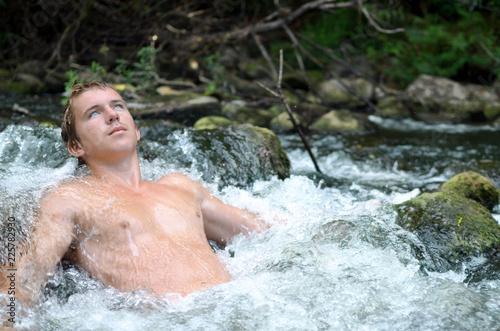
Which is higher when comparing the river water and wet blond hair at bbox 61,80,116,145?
wet blond hair at bbox 61,80,116,145

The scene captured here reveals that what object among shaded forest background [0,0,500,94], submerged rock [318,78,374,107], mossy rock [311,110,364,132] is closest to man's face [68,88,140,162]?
shaded forest background [0,0,500,94]

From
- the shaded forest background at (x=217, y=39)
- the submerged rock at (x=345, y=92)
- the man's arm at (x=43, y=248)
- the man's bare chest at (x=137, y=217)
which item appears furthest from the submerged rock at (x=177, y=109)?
the man's arm at (x=43, y=248)

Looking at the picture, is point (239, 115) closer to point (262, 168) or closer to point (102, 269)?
point (262, 168)

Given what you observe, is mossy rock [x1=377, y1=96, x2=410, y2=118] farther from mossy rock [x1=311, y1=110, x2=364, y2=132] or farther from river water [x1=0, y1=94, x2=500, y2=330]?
river water [x1=0, y1=94, x2=500, y2=330]

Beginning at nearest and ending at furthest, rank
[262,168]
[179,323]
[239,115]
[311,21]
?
[179,323] < [262,168] < [239,115] < [311,21]

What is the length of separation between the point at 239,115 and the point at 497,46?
6.71 meters

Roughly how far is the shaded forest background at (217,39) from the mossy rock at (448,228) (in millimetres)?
4872

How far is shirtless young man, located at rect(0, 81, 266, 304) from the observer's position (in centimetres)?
246

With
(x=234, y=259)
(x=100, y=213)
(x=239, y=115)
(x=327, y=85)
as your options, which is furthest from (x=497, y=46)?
(x=100, y=213)

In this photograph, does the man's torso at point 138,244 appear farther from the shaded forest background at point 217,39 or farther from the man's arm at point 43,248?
the shaded forest background at point 217,39

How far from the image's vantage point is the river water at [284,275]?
2375mm

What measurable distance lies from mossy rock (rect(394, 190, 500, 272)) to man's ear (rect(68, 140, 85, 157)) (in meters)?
2.13

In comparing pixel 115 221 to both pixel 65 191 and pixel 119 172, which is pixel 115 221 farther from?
pixel 119 172

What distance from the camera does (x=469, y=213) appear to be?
3.46 meters
